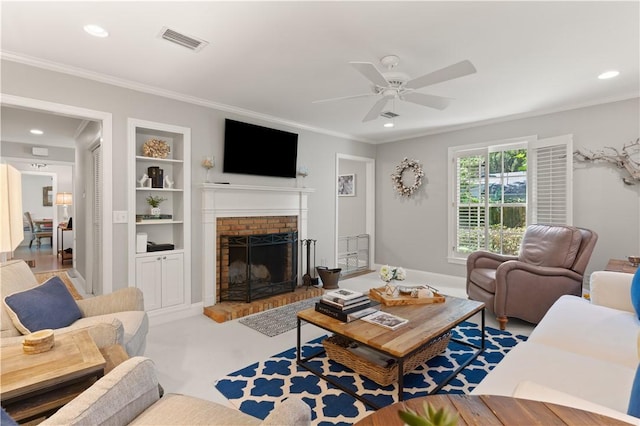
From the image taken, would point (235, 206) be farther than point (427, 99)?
Yes

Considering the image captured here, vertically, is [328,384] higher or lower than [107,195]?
lower

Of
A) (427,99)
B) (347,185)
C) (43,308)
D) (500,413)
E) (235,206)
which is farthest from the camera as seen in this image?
(347,185)

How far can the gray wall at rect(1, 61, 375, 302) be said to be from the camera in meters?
2.82

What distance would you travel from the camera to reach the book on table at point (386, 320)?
2207 millimetres

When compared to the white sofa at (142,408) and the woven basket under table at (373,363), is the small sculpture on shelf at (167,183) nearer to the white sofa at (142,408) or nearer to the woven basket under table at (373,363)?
the woven basket under table at (373,363)

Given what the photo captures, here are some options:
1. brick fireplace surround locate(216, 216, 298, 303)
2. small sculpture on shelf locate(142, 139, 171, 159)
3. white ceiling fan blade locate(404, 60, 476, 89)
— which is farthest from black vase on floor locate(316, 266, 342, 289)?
white ceiling fan blade locate(404, 60, 476, 89)

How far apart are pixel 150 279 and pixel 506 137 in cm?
491

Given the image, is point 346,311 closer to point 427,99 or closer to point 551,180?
point 427,99

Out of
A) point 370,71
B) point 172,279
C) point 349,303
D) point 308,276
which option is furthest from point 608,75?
point 172,279

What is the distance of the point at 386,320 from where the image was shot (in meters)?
2.28

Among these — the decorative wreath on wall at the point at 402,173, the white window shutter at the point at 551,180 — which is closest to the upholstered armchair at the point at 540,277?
the white window shutter at the point at 551,180

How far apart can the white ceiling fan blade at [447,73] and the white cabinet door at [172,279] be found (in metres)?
2.99

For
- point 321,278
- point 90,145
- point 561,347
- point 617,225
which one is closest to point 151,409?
point 561,347

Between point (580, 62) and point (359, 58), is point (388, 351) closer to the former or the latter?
point (359, 58)
